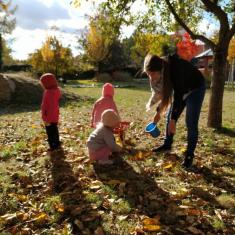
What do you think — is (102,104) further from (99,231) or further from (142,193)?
(99,231)

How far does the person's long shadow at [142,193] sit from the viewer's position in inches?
167

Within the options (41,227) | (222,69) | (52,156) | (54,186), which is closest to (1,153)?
(52,156)

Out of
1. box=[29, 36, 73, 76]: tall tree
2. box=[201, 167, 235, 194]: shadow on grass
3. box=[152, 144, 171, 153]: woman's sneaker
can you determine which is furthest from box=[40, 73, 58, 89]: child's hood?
box=[29, 36, 73, 76]: tall tree

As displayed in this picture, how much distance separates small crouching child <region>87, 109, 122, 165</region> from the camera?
18.9 ft

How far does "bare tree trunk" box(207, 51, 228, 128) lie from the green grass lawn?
166 cm

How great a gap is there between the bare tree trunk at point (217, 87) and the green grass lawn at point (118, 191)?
65.3 inches

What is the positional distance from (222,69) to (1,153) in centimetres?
574

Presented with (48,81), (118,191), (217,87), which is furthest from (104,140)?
(217,87)

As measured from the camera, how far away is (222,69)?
9094 mm

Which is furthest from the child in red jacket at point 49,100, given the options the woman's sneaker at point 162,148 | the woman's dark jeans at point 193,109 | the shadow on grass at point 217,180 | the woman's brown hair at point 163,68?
the shadow on grass at point 217,180

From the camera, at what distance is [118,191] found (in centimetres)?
486

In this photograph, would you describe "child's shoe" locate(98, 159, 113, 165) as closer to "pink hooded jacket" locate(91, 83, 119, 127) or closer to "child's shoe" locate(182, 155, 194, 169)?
"child's shoe" locate(182, 155, 194, 169)

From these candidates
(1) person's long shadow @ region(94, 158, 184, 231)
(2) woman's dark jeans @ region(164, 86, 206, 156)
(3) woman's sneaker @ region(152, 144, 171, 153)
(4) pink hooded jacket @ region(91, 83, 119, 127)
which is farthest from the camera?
(4) pink hooded jacket @ region(91, 83, 119, 127)

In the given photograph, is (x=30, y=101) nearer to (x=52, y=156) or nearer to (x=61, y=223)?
(x=52, y=156)
